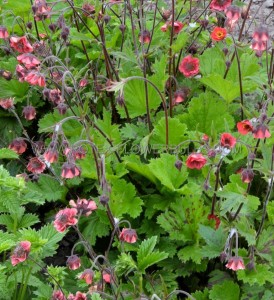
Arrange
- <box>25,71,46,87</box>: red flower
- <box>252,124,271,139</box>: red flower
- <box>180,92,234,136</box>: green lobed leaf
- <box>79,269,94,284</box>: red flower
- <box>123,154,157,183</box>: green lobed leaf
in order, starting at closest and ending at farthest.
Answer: <box>79,269,94,284</box>: red flower → <box>252,124,271,139</box>: red flower → <box>25,71,46,87</box>: red flower → <box>123,154,157,183</box>: green lobed leaf → <box>180,92,234,136</box>: green lobed leaf

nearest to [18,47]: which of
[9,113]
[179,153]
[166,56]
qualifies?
[9,113]

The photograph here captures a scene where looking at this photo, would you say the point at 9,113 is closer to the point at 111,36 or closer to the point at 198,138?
the point at 111,36

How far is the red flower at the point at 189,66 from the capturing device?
323cm

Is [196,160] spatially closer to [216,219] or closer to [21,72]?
[216,219]

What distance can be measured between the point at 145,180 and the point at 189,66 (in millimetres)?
700

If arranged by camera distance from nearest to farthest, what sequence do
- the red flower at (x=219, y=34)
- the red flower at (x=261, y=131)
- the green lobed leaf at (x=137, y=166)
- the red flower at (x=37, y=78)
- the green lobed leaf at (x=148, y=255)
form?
the red flower at (x=261, y=131), the green lobed leaf at (x=148, y=255), the red flower at (x=37, y=78), the green lobed leaf at (x=137, y=166), the red flower at (x=219, y=34)

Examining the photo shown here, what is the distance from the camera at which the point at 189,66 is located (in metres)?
3.24

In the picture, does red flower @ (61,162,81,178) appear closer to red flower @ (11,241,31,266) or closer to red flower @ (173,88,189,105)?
red flower @ (11,241,31,266)

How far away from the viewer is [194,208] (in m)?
2.76

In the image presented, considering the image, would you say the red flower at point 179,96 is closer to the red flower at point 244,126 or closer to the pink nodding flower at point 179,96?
the pink nodding flower at point 179,96

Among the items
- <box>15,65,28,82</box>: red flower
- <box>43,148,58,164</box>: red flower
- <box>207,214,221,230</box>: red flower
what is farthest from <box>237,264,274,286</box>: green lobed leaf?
<box>15,65,28,82</box>: red flower

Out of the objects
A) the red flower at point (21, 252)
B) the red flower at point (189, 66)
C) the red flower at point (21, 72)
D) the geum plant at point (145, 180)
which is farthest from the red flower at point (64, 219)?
the red flower at point (189, 66)

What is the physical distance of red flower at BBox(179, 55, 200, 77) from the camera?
3230mm

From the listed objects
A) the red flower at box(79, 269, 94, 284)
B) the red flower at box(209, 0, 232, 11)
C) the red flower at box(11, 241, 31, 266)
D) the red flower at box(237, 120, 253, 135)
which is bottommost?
the red flower at box(79, 269, 94, 284)
